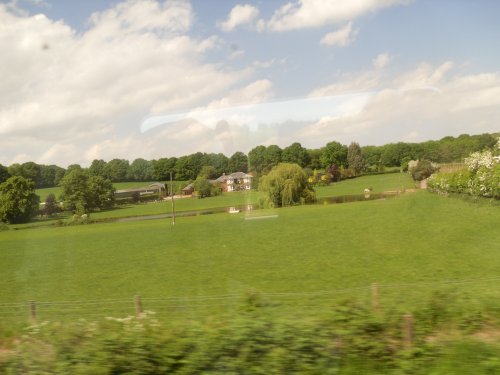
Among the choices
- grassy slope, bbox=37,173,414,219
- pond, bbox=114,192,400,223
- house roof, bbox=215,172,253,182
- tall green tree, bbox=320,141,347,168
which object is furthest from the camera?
pond, bbox=114,192,400,223

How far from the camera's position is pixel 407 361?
13.6ft

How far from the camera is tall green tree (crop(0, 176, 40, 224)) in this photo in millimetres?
28281

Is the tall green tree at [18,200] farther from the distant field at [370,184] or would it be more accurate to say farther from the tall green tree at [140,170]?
the distant field at [370,184]

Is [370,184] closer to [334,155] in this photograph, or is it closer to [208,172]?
[334,155]

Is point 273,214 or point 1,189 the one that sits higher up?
point 1,189

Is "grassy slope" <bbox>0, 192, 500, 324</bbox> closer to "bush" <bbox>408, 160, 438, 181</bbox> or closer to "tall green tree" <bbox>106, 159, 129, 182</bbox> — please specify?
"bush" <bbox>408, 160, 438, 181</bbox>

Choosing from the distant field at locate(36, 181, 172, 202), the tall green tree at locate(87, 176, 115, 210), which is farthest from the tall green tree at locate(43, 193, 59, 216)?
the tall green tree at locate(87, 176, 115, 210)

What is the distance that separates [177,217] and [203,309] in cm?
3878

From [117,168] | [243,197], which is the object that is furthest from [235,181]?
[117,168]

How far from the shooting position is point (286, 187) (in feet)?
130

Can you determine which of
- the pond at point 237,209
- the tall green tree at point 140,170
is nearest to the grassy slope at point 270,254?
the pond at point 237,209

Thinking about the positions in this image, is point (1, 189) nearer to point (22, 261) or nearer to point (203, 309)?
point (22, 261)

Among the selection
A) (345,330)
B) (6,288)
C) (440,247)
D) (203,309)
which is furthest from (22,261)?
(345,330)

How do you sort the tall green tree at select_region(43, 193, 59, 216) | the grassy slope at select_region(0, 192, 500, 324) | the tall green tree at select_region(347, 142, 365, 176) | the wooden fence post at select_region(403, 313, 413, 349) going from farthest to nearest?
the tall green tree at select_region(347, 142, 365, 176), the tall green tree at select_region(43, 193, 59, 216), the grassy slope at select_region(0, 192, 500, 324), the wooden fence post at select_region(403, 313, 413, 349)
